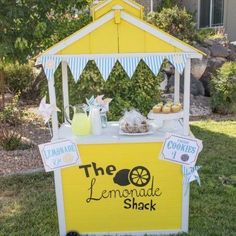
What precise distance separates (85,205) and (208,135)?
3655mm

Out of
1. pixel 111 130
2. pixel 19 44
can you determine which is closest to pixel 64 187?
pixel 111 130

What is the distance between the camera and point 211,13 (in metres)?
14.4

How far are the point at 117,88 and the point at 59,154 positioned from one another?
10.2 feet

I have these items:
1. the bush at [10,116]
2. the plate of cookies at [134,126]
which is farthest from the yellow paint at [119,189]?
the bush at [10,116]

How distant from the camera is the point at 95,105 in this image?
391 cm

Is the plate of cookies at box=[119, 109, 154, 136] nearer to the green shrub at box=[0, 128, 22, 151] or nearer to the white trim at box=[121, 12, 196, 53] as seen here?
the white trim at box=[121, 12, 196, 53]

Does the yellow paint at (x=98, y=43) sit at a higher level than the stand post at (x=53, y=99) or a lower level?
higher

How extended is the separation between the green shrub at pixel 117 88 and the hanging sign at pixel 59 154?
2843 mm

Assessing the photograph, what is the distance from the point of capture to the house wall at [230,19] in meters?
14.0

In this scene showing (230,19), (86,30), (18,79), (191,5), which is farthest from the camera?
(191,5)

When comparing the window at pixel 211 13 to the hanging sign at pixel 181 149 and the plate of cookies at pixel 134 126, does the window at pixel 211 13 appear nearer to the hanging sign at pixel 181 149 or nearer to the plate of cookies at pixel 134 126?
the plate of cookies at pixel 134 126

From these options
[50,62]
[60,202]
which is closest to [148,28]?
[50,62]

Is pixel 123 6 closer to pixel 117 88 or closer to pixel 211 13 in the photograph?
pixel 117 88

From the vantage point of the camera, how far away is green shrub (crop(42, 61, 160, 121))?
6.48 meters
